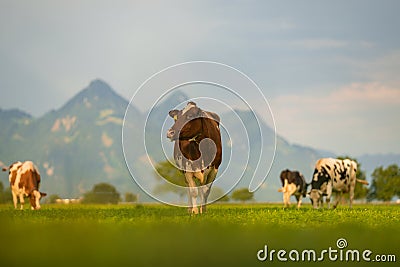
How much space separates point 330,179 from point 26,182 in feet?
49.0

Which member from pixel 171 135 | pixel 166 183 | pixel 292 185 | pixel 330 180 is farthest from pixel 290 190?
pixel 171 135

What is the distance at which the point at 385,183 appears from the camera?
83.7 meters

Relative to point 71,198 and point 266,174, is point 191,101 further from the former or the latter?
point 71,198

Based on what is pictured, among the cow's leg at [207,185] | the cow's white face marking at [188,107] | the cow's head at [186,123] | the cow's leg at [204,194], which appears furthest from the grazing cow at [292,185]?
the cow's white face marking at [188,107]

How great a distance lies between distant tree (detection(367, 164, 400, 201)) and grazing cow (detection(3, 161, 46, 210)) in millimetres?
58500

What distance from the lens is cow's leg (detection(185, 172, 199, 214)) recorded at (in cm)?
1752

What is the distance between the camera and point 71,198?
2200 inches

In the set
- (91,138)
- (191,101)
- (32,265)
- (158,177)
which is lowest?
(32,265)

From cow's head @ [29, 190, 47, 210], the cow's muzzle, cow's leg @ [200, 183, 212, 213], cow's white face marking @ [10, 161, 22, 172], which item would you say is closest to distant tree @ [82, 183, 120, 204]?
cow's white face marking @ [10, 161, 22, 172]

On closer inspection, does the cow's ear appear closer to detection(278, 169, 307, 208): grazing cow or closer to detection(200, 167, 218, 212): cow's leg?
detection(200, 167, 218, 212): cow's leg

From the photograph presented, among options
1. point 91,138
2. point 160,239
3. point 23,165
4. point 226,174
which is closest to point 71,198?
point 23,165

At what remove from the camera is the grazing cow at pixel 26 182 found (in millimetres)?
31219

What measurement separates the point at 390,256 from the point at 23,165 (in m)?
27.6

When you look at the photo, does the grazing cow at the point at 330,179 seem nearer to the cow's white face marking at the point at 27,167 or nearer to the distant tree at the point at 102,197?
the cow's white face marking at the point at 27,167
